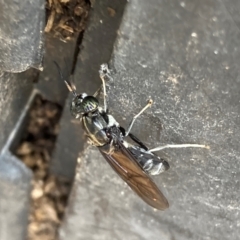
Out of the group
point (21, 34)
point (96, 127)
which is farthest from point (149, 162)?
point (21, 34)

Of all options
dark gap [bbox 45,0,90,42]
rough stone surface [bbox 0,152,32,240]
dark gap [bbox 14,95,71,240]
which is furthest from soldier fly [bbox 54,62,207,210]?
dark gap [bbox 14,95,71,240]

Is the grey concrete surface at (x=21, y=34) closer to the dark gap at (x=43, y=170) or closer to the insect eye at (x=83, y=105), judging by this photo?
the insect eye at (x=83, y=105)

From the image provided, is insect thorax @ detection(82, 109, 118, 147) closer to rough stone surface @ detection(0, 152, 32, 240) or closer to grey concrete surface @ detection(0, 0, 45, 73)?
grey concrete surface @ detection(0, 0, 45, 73)

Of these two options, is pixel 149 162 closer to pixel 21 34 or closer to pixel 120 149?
pixel 120 149

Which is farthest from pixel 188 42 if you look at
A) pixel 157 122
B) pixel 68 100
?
pixel 68 100

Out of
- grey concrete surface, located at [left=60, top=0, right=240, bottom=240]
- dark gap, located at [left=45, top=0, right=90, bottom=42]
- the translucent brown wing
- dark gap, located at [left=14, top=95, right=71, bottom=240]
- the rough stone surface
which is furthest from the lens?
dark gap, located at [left=14, top=95, right=71, bottom=240]

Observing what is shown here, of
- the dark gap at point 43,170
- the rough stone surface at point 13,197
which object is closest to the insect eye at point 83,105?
the rough stone surface at point 13,197
